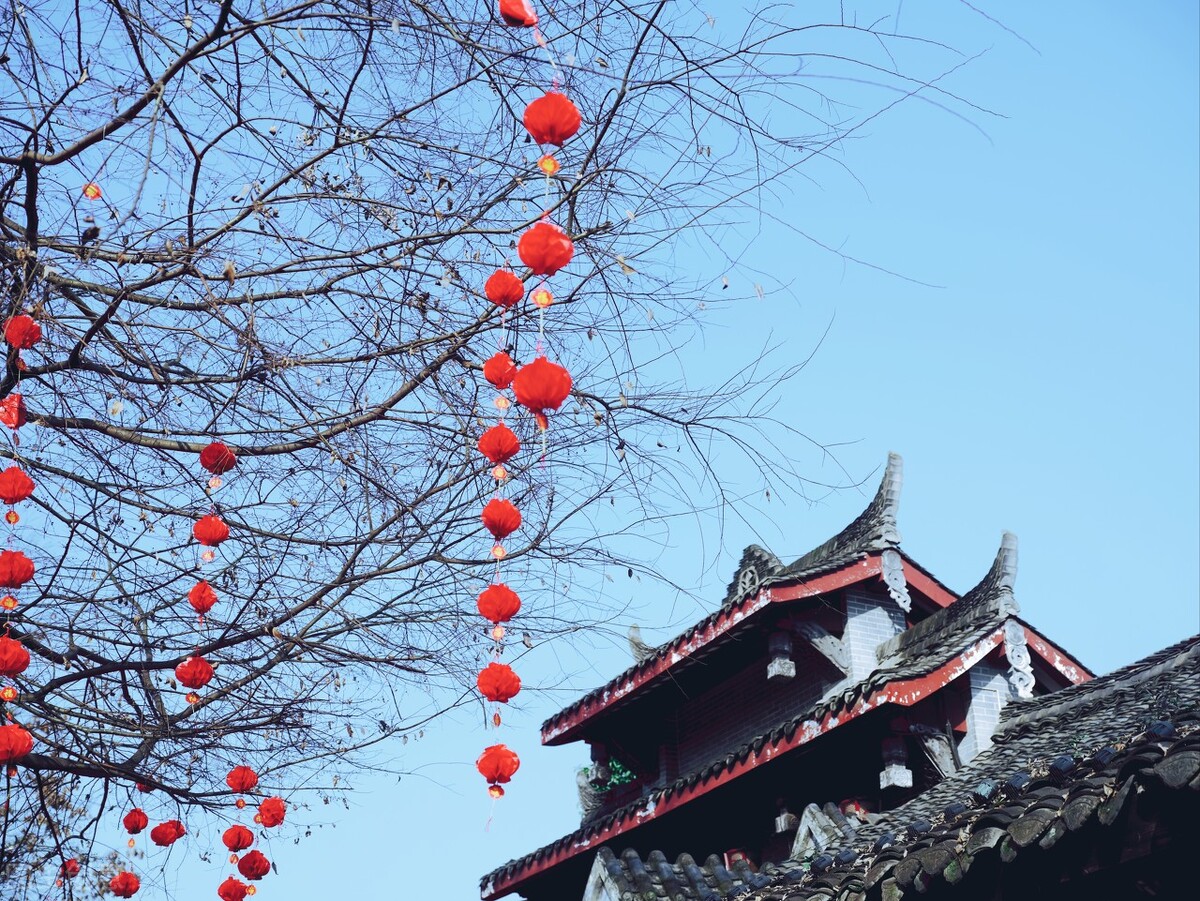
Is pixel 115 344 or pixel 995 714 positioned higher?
pixel 115 344

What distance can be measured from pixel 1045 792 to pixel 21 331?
475cm

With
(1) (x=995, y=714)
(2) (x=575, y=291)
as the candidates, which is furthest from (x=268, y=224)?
(1) (x=995, y=714)

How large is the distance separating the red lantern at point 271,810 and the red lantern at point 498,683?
212cm

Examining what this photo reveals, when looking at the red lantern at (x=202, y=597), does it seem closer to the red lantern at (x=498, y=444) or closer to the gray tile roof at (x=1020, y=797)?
the red lantern at (x=498, y=444)

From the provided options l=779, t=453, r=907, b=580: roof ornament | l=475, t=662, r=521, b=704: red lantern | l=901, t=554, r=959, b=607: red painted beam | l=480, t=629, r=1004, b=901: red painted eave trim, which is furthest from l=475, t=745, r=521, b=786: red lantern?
l=901, t=554, r=959, b=607: red painted beam

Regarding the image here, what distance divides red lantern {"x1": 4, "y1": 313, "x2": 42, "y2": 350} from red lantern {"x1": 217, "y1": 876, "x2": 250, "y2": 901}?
3.44 meters

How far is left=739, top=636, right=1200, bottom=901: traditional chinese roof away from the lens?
5117 mm

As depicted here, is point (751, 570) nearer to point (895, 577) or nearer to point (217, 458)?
point (895, 577)

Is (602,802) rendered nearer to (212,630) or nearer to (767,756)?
(767,756)

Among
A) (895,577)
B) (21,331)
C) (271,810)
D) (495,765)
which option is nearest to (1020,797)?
(495,765)

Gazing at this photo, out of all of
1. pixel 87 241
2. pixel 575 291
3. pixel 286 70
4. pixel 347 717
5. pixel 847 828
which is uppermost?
pixel 286 70

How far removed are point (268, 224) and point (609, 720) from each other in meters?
9.31

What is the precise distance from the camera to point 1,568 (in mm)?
5453

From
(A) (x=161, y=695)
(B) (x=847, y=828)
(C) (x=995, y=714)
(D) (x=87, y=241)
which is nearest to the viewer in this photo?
(D) (x=87, y=241)
